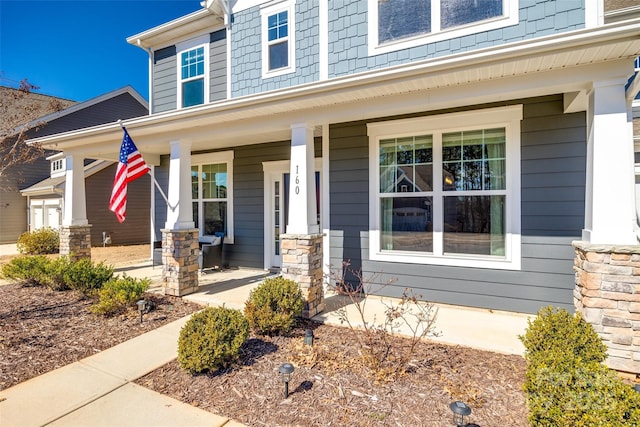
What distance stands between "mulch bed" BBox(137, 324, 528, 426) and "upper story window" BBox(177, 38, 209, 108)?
239 inches

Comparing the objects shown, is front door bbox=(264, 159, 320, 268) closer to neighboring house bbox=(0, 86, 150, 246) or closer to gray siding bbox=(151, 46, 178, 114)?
gray siding bbox=(151, 46, 178, 114)

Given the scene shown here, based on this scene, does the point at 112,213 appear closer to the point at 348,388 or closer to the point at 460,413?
the point at 348,388

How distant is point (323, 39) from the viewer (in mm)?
5848

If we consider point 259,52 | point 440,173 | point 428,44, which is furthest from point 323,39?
point 440,173

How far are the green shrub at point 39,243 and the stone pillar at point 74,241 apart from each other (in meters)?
5.64

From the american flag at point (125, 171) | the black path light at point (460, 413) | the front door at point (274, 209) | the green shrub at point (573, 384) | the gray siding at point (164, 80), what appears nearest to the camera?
the green shrub at point (573, 384)

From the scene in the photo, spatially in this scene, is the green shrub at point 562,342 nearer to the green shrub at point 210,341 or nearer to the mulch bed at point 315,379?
the mulch bed at point 315,379

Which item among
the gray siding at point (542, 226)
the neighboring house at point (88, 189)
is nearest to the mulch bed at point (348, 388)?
the gray siding at point (542, 226)

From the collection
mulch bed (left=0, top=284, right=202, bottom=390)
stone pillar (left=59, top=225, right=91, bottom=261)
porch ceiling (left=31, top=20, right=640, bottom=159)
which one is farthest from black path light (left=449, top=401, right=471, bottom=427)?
stone pillar (left=59, top=225, right=91, bottom=261)

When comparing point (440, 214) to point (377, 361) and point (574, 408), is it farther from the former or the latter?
point (574, 408)

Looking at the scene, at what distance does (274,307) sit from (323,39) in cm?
471

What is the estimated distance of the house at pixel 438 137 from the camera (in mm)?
3209

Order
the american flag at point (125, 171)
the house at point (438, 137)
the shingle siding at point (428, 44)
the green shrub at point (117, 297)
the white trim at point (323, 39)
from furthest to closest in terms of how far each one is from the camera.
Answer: the white trim at point (323, 39) < the american flag at point (125, 171) < the green shrub at point (117, 297) < the shingle siding at point (428, 44) < the house at point (438, 137)

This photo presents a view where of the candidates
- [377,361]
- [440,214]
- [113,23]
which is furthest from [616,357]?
[113,23]
